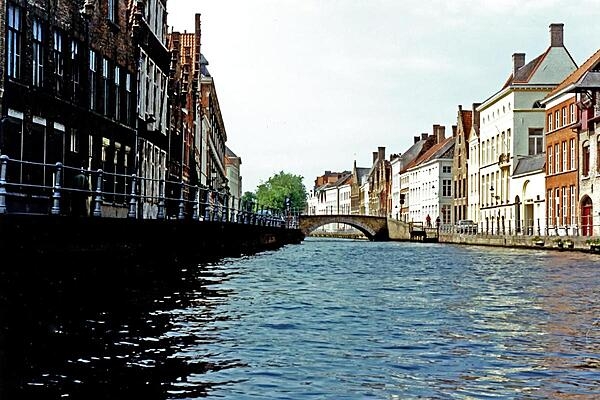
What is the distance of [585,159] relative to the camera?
56.3m

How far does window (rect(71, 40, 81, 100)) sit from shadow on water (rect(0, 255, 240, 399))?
30.7 ft

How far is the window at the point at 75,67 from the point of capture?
898 inches

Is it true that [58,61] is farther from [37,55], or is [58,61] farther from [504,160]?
[504,160]

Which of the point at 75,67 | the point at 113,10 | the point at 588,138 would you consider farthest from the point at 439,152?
the point at 75,67

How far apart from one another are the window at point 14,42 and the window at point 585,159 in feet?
143

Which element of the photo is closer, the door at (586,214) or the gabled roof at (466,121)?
the door at (586,214)

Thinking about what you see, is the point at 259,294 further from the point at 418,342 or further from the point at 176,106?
the point at 176,106

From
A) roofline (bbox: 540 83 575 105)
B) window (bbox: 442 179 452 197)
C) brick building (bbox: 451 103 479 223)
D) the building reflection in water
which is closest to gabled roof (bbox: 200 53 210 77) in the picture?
roofline (bbox: 540 83 575 105)

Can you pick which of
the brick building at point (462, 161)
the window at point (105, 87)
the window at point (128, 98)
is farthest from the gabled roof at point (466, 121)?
the window at point (105, 87)

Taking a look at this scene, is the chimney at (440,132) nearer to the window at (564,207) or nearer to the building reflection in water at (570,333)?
the window at (564,207)

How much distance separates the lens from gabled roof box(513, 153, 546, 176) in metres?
69.0

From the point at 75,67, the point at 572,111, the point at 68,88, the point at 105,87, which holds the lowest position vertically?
the point at 68,88

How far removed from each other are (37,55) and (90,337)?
11.6 metres

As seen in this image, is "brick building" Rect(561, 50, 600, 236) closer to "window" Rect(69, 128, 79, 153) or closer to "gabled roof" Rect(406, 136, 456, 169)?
"window" Rect(69, 128, 79, 153)
